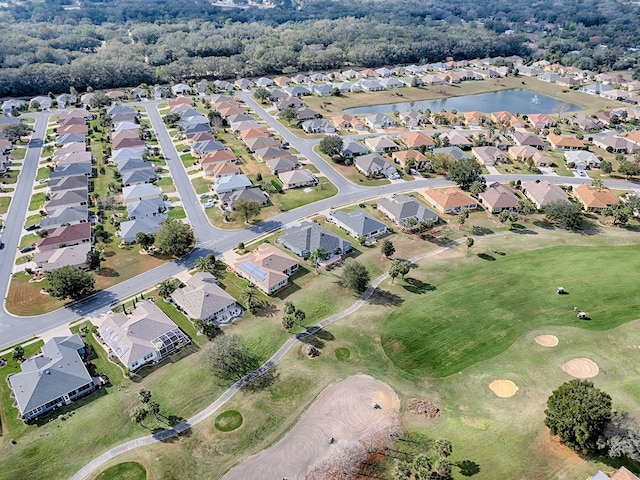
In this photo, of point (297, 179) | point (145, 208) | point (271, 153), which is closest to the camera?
point (145, 208)

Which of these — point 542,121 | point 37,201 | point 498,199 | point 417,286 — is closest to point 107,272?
point 37,201

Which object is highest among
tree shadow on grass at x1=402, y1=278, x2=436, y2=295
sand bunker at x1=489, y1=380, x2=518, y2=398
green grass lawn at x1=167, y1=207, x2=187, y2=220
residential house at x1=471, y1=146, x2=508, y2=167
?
residential house at x1=471, y1=146, x2=508, y2=167

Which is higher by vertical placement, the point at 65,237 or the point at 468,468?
the point at 65,237

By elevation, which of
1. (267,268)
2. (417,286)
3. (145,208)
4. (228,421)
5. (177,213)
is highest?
(145,208)

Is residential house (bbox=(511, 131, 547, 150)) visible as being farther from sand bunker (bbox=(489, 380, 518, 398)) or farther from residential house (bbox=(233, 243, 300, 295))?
sand bunker (bbox=(489, 380, 518, 398))

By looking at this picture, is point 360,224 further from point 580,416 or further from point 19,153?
point 19,153

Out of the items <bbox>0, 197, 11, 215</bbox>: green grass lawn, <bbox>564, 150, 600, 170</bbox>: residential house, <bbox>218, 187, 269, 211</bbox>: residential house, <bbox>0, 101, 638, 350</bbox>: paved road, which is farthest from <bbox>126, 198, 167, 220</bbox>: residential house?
<bbox>564, 150, 600, 170</bbox>: residential house
